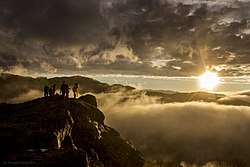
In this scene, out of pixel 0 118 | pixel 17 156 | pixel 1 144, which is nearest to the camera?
pixel 17 156

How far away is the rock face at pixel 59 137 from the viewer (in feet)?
108

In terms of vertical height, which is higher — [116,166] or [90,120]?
[90,120]

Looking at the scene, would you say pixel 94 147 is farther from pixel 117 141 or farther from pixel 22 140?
pixel 22 140

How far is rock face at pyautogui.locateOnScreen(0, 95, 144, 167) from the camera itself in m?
32.8

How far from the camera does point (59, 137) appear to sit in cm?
4594

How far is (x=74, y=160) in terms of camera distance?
107 ft

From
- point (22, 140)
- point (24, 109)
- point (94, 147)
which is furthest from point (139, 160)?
point (22, 140)

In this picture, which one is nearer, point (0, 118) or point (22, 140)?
point (22, 140)

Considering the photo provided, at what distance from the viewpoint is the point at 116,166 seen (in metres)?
60.2

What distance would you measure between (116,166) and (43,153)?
29116 millimetres

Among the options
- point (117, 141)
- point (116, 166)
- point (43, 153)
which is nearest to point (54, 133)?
point (43, 153)

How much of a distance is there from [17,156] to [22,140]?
29.5 ft

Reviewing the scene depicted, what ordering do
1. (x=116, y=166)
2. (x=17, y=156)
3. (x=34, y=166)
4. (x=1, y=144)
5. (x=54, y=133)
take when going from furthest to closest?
(x=116, y=166) < (x=54, y=133) < (x=1, y=144) < (x=17, y=156) < (x=34, y=166)

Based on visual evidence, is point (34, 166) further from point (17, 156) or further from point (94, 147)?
point (94, 147)
